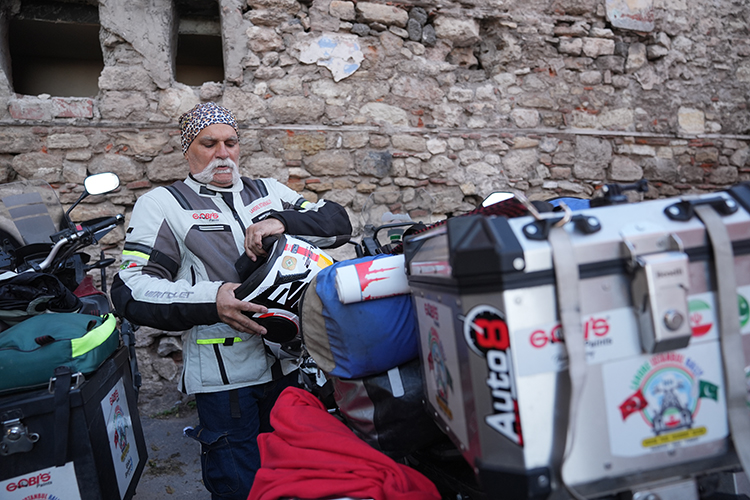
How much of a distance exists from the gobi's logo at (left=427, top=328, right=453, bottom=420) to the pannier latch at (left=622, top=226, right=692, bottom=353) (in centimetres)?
33

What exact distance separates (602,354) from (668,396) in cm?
13

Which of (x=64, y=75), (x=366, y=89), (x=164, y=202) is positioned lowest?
(x=164, y=202)

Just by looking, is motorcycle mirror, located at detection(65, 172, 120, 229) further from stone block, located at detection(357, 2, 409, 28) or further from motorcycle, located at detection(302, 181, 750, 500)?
stone block, located at detection(357, 2, 409, 28)

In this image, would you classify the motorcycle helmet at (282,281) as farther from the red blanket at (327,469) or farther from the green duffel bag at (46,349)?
the green duffel bag at (46,349)

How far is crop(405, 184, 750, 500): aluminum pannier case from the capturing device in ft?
2.32

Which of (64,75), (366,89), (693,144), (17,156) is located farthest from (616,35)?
(64,75)

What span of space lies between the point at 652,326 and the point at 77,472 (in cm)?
170

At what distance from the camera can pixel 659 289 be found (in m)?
0.71

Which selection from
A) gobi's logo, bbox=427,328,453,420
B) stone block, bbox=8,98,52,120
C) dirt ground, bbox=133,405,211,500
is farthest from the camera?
stone block, bbox=8,98,52,120

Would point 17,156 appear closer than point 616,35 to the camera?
Yes

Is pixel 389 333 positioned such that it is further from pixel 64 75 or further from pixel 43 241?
pixel 64 75

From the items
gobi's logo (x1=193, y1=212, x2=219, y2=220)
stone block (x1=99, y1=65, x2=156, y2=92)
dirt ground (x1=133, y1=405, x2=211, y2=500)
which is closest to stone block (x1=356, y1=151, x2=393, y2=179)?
stone block (x1=99, y1=65, x2=156, y2=92)

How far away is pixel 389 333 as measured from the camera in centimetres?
112

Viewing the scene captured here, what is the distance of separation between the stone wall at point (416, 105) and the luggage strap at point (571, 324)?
3.31 metres
